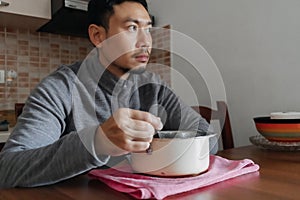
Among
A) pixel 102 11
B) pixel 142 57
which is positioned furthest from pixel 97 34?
pixel 142 57

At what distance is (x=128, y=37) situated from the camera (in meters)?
0.96

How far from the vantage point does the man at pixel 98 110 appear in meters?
0.53

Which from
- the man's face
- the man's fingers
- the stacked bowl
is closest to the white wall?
the stacked bowl

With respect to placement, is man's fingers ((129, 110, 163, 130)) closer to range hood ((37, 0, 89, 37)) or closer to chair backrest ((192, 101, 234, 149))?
chair backrest ((192, 101, 234, 149))

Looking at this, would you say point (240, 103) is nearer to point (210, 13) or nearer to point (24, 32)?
point (210, 13)

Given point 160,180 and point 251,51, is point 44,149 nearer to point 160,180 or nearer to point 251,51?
point 160,180

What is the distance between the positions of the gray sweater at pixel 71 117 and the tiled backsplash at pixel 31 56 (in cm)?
75

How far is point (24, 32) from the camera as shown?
6.85 ft

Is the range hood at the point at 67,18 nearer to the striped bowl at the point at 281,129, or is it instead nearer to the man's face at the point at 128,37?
the man's face at the point at 128,37

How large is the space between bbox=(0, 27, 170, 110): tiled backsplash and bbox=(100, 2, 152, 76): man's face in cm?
88

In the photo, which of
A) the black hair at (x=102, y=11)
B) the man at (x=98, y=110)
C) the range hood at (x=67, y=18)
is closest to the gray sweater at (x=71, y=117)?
the man at (x=98, y=110)

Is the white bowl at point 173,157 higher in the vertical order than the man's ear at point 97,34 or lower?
lower

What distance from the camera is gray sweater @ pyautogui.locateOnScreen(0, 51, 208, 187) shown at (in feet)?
1.89

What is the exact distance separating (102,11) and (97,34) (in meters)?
0.08
